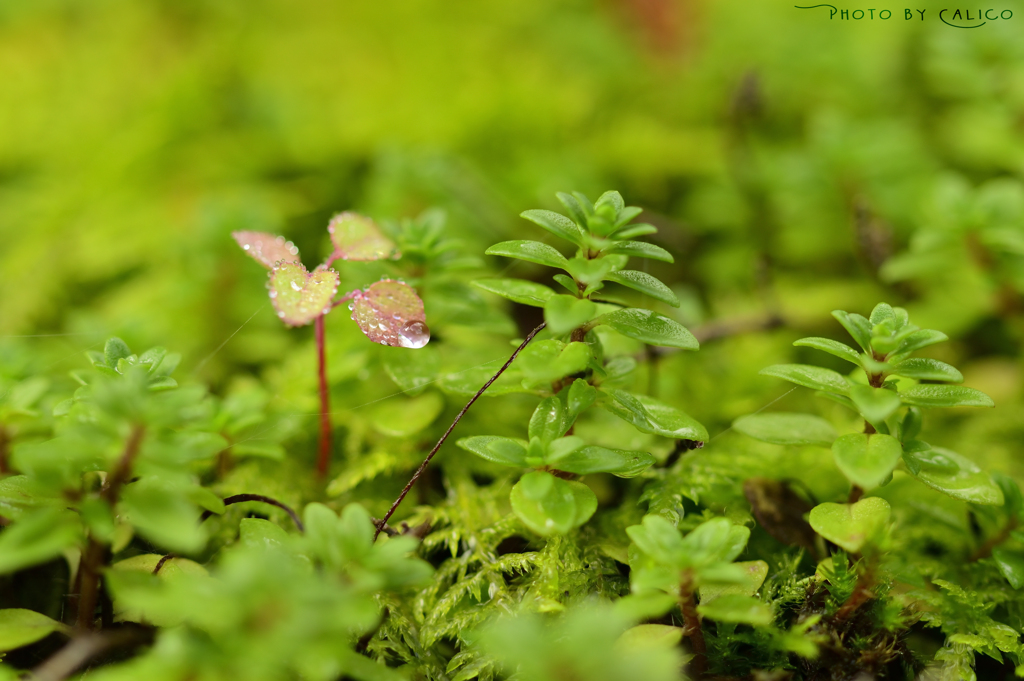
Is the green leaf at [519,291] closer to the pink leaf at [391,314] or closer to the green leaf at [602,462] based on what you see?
the pink leaf at [391,314]

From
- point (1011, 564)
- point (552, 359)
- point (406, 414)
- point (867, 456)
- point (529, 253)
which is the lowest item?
point (1011, 564)

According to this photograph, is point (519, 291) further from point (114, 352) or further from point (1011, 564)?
point (1011, 564)

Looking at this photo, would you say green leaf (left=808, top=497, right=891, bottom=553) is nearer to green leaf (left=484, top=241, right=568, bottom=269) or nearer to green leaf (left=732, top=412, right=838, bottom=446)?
green leaf (left=732, top=412, right=838, bottom=446)

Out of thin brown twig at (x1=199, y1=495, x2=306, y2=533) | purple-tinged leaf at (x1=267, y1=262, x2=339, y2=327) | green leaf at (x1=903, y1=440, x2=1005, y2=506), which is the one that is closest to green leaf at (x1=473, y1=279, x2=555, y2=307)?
purple-tinged leaf at (x1=267, y1=262, x2=339, y2=327)

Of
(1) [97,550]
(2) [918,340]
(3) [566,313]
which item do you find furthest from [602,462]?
(1) [97,550]

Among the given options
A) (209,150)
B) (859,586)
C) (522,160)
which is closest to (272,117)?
(209,150)

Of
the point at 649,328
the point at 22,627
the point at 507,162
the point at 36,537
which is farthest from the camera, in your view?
the point at 507,162
